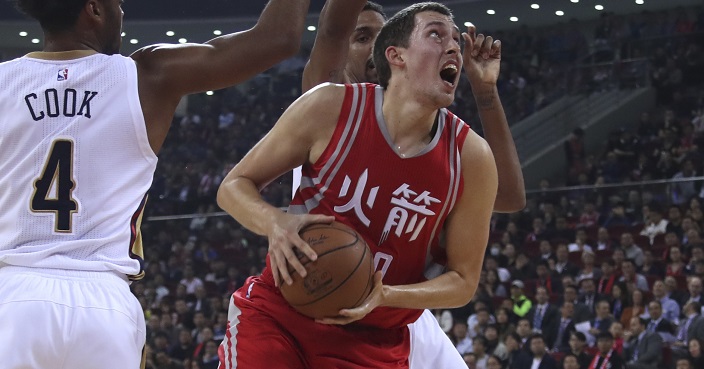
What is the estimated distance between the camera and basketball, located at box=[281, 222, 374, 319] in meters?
3.10

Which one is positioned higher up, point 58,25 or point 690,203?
point 58,25

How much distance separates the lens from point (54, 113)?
2.84m

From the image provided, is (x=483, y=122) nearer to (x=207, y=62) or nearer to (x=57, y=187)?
(x=207, y=62)

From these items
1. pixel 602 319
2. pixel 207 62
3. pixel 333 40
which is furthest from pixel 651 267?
pixel 207 62

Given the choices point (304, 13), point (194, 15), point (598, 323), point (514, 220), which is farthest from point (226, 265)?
point (304, 13)

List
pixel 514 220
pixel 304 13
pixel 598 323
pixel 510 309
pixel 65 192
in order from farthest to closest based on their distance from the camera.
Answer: pixel 514 220, pixel 510 309, pixel 598 323, pixel 304 13, pixel 65 192

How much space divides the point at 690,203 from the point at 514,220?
2.78 meters

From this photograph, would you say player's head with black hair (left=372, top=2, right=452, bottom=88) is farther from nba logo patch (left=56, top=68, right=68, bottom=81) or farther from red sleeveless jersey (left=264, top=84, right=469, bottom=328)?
nba logo patch (left=56, top=68, right=68, bottom=81)

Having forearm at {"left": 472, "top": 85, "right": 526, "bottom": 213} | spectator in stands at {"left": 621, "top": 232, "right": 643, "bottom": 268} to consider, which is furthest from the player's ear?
spectator in stands at {"left": 621, "top": 232, "right": 643, "bottom": 268}

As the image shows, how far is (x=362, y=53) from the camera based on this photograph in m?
4.63

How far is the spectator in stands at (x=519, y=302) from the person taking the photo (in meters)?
12.6

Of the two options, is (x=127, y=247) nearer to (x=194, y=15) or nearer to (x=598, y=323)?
(x=598, y=323)

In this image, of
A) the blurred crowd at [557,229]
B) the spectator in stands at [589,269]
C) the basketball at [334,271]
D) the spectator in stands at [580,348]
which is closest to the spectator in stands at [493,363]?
the blurred crowd at [557,229]

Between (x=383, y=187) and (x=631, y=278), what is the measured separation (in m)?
9.44
